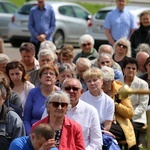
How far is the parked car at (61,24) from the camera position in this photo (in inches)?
1022

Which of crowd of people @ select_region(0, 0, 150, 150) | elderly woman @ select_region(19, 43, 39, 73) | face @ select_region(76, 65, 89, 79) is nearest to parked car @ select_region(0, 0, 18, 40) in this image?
crowd of people @ select_region(0, 0, 150, 150)

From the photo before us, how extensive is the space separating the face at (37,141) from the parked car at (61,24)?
1760cm

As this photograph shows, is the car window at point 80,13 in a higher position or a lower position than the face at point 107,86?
lower

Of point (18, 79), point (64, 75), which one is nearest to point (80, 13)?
point (64, 75)

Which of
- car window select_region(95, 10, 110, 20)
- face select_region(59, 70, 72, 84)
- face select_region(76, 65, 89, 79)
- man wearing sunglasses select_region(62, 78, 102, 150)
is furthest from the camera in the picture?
car window select_region(95, 10, 110, 20)

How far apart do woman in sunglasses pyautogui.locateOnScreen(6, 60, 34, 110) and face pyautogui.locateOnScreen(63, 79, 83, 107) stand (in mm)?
1320

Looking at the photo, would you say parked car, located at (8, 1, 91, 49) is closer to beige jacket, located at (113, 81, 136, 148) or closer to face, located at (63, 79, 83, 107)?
beige jacket, located at (113, 81, 136, 148)

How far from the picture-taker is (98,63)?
12406 mm

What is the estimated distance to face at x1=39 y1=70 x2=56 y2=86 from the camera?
33.4 feet

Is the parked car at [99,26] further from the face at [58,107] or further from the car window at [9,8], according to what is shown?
the face at [58,107]

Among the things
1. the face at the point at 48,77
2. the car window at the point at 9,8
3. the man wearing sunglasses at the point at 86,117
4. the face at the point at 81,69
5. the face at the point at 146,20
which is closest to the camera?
the man wearing sunglasses at the point at 86,117

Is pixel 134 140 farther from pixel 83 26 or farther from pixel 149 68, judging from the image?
pixel 83 26

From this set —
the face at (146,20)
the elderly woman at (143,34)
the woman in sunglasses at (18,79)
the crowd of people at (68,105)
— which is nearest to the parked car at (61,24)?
the elderly woman at (143,34)

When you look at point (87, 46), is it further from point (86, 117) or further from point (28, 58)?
point (86, 117)
